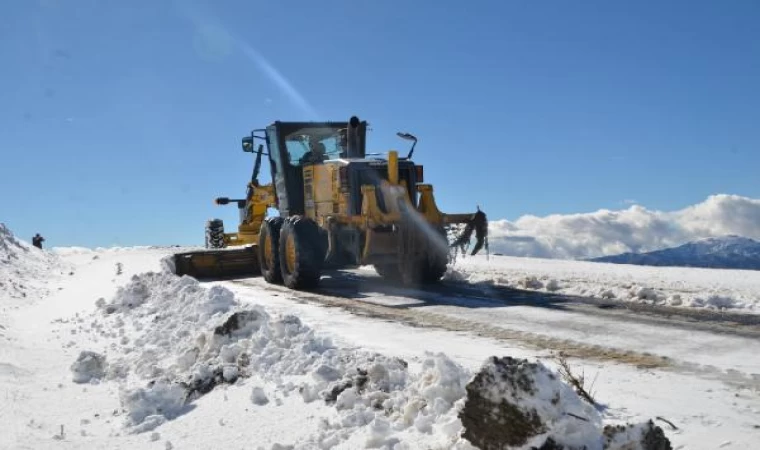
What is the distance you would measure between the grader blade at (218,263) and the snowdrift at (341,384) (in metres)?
5.22

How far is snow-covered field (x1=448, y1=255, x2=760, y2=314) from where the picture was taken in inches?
353

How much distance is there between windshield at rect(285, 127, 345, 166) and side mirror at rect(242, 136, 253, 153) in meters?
1.03

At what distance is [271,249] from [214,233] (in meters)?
9.61

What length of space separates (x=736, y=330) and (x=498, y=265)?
1042cm

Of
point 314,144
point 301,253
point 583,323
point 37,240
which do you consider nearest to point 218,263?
point 314,144

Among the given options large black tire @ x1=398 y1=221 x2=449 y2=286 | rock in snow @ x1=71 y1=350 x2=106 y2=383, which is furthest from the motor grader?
rock in snow @ x1=71 y1=350 x2=106 y2=383

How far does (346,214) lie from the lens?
1123 centimetres

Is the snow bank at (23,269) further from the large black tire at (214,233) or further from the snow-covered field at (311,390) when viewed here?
the snow-covered field at (311,390)

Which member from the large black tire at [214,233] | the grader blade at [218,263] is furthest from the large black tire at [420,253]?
the large black tire at [214,233]

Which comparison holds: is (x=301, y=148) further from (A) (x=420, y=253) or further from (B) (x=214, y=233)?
(B) (x=214, y=233)

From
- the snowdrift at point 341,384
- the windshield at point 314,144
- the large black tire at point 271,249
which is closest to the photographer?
the snowdrift at point 341,384

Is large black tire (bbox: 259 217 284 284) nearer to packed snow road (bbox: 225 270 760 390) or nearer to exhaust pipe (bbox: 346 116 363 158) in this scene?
packed snow road (bbox: 225 270 760 390)

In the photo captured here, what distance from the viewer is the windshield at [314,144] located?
1336cm

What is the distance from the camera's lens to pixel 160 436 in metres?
4.80
